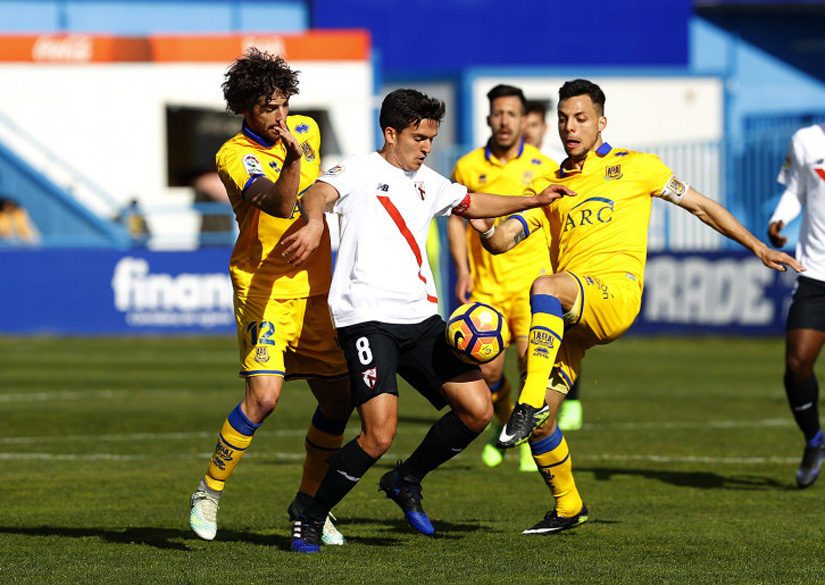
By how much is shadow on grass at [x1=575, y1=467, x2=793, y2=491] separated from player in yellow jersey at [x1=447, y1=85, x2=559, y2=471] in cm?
72

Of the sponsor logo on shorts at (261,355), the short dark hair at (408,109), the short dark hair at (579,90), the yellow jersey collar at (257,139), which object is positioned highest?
the short dark hair at (579,90)

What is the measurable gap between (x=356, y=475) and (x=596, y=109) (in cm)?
239

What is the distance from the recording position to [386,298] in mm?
7082

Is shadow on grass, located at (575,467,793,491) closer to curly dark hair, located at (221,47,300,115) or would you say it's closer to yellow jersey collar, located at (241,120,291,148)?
yellow jersey collar, located at (241,120,291,148)

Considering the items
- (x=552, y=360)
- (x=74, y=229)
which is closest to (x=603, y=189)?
(x=552, y=360)

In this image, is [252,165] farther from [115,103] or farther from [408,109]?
[115,103]

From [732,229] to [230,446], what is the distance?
2.85 m

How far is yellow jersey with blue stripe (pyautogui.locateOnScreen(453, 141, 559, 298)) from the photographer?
10.9 metres

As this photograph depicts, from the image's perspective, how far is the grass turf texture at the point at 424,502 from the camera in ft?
22.2

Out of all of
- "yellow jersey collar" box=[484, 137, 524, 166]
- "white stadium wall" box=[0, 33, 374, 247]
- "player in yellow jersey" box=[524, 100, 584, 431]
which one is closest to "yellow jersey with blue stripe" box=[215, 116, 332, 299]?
"yellow jersey collar" box=[484, 137, 524, 166]

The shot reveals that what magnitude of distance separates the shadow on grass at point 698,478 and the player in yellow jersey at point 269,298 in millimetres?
2867

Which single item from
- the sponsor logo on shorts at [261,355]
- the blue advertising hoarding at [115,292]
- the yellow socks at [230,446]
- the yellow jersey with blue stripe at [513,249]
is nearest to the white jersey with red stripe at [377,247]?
the sponsor logo on shorts at [261,355]

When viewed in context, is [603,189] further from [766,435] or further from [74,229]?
[74,229]

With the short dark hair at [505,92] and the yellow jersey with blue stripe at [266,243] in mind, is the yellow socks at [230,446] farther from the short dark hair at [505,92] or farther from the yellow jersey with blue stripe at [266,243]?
the short dark hair at [505,92]
